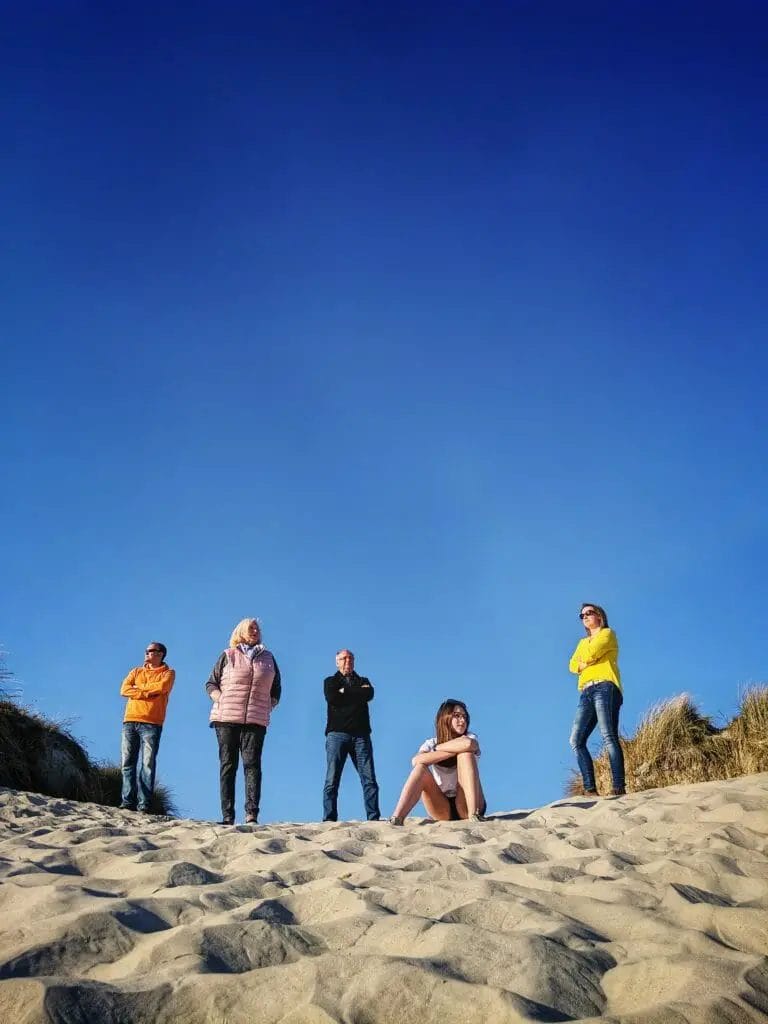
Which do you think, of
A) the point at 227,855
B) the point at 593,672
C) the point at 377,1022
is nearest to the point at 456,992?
the point at 377,1022

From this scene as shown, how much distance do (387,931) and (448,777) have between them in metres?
3.83

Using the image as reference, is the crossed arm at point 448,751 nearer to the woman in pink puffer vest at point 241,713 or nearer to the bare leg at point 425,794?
the bare leg at point 425,794

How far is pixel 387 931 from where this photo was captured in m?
2.49

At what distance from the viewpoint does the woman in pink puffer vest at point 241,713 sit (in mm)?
7258

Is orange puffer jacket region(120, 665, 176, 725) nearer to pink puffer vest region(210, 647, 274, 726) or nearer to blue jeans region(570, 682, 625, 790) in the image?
pink puffer vest region(210, 647, 274, 726)

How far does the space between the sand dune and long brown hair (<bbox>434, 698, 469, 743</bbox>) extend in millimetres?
1801

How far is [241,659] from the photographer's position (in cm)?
749

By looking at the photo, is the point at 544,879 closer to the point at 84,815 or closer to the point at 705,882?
the point at 705,882

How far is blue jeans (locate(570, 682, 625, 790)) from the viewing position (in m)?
7.06

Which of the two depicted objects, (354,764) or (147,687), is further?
(147,687)

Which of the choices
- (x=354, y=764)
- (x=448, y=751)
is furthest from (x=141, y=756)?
(x=448, y=751)

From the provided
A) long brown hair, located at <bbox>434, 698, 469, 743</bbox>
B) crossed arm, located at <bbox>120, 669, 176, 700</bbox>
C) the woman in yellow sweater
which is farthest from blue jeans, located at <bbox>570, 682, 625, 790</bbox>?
crossed arm, located at <bbox>120, 669, 176, 700</bbox>

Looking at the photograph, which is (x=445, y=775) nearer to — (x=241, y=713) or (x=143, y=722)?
(x=241, y=713)

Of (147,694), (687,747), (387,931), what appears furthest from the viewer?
(687,747)
